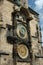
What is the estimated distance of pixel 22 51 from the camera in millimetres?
14148

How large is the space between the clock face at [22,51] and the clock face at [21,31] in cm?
65

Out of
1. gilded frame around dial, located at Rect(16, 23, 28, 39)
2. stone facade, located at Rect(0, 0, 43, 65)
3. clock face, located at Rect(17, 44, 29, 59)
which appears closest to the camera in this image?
stone facade, located at Rect(0, 0, 43, 65)

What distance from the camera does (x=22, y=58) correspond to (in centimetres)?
1390

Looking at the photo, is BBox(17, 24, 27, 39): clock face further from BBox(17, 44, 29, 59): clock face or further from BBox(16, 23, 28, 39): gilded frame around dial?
BBox(17, 44, 29, 59): clock face

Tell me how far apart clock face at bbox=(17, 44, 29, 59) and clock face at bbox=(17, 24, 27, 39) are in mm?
655

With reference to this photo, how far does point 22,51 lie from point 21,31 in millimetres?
1322

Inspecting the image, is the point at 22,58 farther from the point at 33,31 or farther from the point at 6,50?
the point at 33,31

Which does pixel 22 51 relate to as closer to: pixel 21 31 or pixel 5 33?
pixel 21 31

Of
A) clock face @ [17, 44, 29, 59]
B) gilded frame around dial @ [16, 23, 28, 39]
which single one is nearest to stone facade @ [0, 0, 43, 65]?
clock face @ [17, 44, 29, 59]

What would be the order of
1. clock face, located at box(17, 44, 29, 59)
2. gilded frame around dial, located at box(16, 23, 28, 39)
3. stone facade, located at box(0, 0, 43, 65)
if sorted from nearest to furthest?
stone facade, located at box(0, 0, 43, 65) < clock face, located at box(17, 44, 29, 59) < gilded frame around dial, located at box(16, 23, 28, 39)

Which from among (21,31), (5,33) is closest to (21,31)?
(21,31)

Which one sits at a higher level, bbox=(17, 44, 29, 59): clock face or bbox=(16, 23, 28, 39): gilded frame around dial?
bbox=(16, 23, 28, 39): gilded frame around dial

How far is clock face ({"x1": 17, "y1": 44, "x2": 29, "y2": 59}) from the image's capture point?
13.9 meters

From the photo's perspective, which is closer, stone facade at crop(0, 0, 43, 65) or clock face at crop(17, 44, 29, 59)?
stone facade at crop(0, 0, 43, 65)
